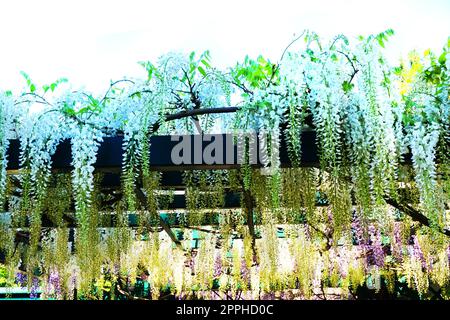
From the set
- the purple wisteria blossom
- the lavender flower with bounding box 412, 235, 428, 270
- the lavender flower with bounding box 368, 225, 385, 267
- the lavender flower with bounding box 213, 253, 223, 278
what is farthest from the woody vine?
the lavender flower with bounding box 213, 253, 223, 278

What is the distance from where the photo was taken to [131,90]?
3143 millimetres

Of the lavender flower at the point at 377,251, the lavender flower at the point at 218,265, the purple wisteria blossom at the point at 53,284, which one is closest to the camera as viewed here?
the lavender flower at the point at 377,251

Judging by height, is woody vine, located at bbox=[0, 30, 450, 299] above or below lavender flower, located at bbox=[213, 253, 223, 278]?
above

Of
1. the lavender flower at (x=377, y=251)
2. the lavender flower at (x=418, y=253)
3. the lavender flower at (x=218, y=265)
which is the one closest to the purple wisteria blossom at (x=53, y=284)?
the lavender flower at (x=218, y=265)

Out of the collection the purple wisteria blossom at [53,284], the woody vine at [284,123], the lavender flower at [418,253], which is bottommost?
the purple wisteria blossom at [53,284]

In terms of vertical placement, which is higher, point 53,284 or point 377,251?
point 377,251

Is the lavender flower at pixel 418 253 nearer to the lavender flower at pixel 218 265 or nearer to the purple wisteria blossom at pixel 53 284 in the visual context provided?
the lavender flower at pixel 218 265

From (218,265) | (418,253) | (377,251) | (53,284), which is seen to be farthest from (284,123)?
(53,284)

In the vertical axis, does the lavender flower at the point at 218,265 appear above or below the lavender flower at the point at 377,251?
below

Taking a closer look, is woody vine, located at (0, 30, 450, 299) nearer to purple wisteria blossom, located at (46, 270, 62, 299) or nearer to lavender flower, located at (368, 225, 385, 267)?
lavender flower, located at (368, 225, 385, 267)

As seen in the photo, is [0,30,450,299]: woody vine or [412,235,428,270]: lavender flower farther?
[412,235,428,270]: lavender flower

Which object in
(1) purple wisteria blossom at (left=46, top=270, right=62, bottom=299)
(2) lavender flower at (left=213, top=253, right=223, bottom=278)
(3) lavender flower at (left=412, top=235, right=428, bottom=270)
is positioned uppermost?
(3) lavender flower at (left=412, top=235, right=428, bottom=270)

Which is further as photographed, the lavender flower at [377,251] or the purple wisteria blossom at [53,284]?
the purple wisteria blossom at [53,284]

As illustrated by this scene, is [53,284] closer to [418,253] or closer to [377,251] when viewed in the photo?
[377,251]
